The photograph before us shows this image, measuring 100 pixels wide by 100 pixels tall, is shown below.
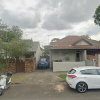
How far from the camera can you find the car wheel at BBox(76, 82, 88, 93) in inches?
250

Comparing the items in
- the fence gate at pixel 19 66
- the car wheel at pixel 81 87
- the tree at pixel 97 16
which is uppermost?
the tree at pixel 97 16

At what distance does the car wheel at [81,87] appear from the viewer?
6.35 meters

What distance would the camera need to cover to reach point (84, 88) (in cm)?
636

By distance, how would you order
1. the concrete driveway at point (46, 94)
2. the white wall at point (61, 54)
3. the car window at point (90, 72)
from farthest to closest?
1. the white wall at point (61, 54)
2. the car window at point (90, 72)
3. the concrete driveway at point (46, 94)

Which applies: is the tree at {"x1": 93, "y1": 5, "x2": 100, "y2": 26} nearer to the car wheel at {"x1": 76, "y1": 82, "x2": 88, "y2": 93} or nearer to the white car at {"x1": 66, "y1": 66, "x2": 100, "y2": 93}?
the white car at {"x1": 66, "y1": 66, "x2": 100, "y2": 93}

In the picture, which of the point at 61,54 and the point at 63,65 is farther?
→ the point at 61,54

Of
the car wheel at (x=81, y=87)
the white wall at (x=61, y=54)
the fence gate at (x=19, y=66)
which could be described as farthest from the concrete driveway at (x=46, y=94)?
the white wall at (x=61, y=54)

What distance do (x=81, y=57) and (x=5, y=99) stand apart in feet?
48.0

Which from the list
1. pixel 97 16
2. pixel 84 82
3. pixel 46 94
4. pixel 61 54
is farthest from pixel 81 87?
pixel 97 16

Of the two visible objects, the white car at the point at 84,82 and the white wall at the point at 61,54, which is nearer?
the white car at the point at 84,82

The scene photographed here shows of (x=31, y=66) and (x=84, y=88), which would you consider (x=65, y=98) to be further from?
(x=31, y=66)

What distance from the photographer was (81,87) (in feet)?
20.9

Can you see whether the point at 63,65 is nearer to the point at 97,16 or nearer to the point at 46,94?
the point at 46,94

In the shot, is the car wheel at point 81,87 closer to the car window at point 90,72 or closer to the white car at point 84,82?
the white car at point 84,82
